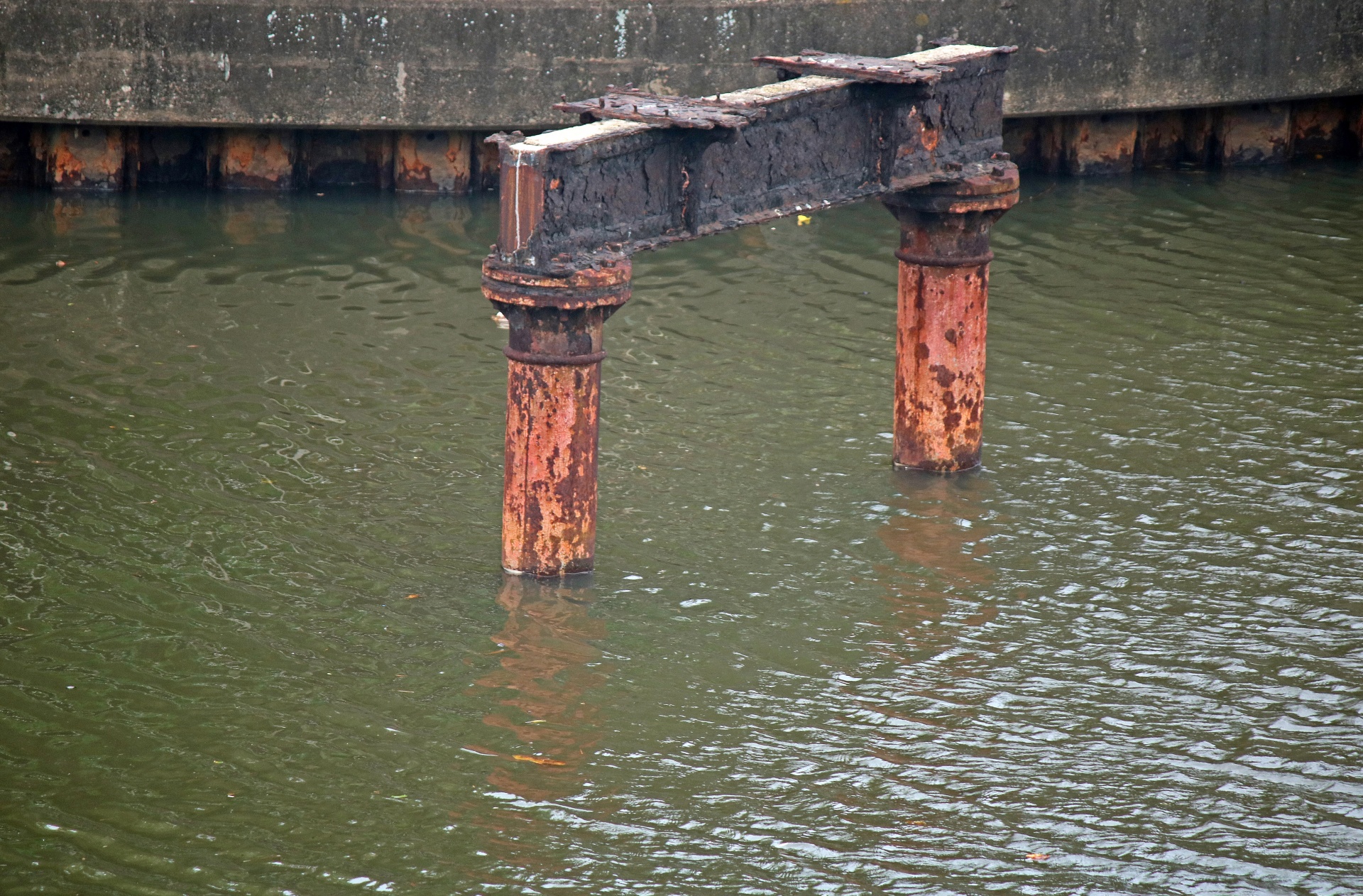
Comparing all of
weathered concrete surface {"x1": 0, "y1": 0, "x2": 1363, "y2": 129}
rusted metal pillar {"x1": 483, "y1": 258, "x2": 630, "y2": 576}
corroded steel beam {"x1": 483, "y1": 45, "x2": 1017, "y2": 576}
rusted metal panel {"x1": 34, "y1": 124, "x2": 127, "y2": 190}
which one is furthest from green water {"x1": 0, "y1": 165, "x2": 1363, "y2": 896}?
rusted metal panel {"x1": 34, "y1": 124, "x2": 127, "y2": 190}

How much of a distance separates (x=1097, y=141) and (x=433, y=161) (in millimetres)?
5946

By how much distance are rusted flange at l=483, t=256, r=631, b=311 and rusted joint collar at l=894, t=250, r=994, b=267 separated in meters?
2.14

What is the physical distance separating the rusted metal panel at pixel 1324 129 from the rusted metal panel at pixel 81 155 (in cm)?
1057

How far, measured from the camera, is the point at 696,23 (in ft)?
45.4

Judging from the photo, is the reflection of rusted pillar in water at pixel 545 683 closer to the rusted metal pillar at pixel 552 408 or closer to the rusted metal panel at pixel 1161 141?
the rusted metal pillar at pixel 552 408

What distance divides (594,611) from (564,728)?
39.4 inches

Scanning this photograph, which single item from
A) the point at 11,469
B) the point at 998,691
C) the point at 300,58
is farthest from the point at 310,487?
the point at 300,58

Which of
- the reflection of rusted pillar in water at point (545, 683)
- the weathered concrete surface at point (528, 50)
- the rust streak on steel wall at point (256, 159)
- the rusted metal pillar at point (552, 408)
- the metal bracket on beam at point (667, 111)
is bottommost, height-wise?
the reflection of rusted pillar in water at point (545, 683)

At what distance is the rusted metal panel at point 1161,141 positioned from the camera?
15.6 meters

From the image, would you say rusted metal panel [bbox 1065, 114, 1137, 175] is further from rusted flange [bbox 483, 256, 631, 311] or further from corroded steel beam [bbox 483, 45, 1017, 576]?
rusted flange [bbox 483, 256, 631, 311]

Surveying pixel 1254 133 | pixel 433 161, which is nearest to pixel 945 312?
pixel 433 161

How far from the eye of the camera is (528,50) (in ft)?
44.9

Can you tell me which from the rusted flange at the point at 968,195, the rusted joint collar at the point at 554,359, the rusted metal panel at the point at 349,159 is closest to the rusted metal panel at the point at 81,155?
the rusted metal panel at the point at 349,159

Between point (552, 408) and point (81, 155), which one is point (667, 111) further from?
point (81, 155)
